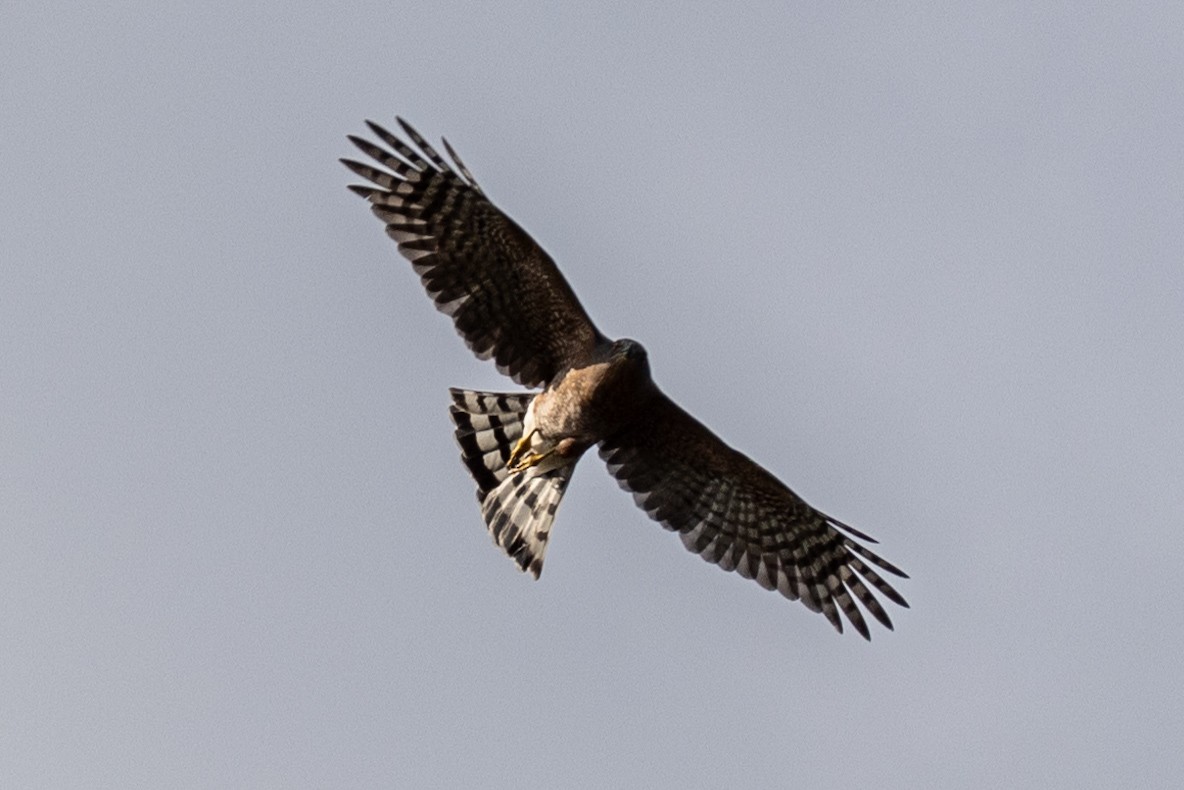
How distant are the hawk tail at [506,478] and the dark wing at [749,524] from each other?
583mm

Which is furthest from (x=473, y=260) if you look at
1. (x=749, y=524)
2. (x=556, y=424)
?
(x=749, y=524)

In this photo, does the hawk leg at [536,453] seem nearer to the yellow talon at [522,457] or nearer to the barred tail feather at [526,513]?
the yellow talon at [522,457]

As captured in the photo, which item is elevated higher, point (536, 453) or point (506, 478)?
point (536, 453)

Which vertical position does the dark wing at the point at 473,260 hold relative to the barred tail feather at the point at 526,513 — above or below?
above

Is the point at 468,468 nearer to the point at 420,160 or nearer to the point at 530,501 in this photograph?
the point at 530,501

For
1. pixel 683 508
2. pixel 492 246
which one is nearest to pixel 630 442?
pixel 683 508

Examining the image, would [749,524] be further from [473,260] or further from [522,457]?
[473,260]

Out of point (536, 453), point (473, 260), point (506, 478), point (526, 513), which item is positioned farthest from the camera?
point (526, 513)

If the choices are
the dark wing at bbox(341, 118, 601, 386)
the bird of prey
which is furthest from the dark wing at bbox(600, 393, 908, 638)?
the dark wing at bbox(341, 118, 601, 386)

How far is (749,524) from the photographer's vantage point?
17031 mm

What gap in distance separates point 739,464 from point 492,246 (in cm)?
253

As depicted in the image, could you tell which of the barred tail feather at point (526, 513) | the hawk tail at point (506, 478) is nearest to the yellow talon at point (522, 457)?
the hawk tail at point (506, 478)

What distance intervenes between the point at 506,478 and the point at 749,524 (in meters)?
1.88

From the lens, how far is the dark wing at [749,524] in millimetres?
16719
